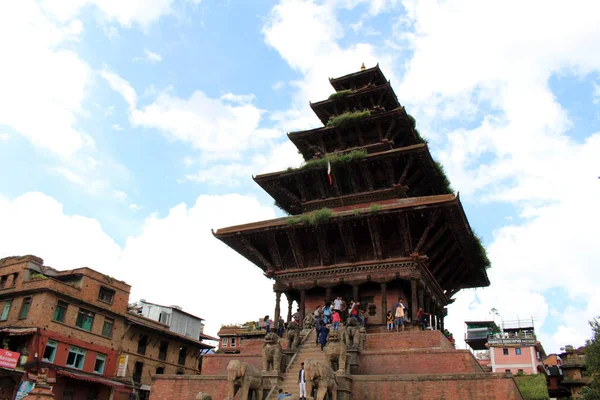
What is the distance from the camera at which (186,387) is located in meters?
17.5

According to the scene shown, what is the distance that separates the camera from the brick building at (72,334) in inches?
1216

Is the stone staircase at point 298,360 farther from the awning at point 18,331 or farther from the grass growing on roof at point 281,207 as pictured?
the awning at point 18,331

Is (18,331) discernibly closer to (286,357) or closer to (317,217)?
(317,217)

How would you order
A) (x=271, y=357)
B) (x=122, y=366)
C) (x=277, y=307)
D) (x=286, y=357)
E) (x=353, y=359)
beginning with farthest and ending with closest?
(x=122, y=366) → (x=277, y=307) → (x=286, y=357) → (x=353, y=359) → (x=271, y=357)

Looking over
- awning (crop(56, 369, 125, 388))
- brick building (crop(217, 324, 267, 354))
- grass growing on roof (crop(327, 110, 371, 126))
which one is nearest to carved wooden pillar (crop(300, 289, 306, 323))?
grass growing on roof (crop(327, 110, 371, 126))

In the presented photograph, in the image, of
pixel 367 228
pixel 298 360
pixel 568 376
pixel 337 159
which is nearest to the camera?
pixel 298 360

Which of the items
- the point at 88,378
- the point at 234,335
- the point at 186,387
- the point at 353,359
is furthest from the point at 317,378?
the point at 234,335

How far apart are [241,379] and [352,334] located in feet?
14.4

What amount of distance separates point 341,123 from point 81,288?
21015mm

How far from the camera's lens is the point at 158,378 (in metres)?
18.3

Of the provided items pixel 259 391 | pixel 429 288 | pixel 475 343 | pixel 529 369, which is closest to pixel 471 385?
pixel 259 391

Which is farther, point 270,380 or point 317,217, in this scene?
point 317,217

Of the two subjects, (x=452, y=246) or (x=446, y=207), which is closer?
(x=446, y=207)

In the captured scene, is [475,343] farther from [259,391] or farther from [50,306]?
[259,391]
